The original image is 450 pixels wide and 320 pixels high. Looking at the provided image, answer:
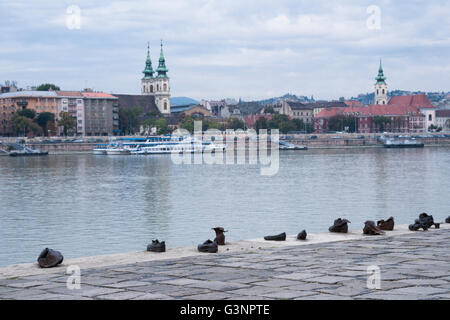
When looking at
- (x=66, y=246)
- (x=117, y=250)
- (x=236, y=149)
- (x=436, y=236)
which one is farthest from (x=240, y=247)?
(x=236, y=149)

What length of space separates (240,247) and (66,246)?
21.8 ft

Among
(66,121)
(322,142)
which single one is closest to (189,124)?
(66,121)

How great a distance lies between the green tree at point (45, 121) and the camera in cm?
10481

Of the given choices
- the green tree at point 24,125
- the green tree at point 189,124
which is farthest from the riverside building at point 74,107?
the green tree at point 189,124

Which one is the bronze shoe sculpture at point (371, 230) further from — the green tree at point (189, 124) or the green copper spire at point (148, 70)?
the green copper spire at point (148, 70)

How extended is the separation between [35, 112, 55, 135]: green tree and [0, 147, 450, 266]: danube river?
6898cm

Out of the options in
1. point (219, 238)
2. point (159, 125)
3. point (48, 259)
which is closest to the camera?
point (48, 259)

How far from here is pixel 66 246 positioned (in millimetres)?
14258

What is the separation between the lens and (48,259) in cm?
730

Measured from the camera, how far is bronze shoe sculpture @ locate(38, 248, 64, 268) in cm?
725

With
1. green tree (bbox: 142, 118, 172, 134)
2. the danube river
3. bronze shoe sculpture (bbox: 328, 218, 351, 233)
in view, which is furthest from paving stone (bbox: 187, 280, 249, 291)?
green tree (bbox: 142, 118, 172, 134)

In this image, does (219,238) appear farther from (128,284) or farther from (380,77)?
(380,77)

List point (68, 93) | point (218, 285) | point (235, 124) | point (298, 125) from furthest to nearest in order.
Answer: point (298, 125) → point (235, 124) → point (68, 93) → point (218, 285)

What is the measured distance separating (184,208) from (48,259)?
1503 centimetres
